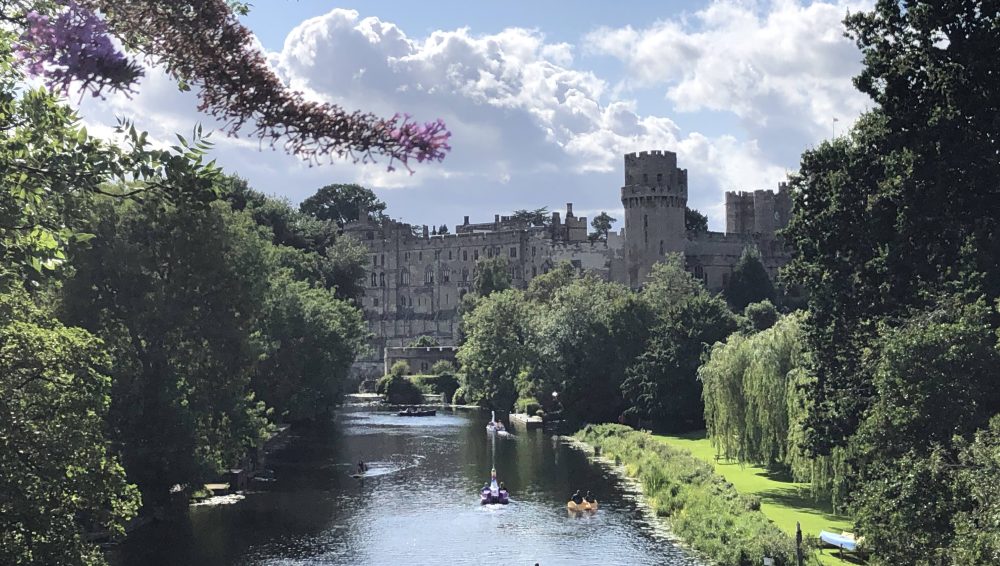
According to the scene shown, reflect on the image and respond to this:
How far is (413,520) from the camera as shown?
135 feet

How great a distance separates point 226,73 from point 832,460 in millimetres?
30250

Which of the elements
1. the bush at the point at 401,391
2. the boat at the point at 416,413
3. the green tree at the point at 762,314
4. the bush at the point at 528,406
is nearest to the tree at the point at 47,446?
the bush at the point at 528,406

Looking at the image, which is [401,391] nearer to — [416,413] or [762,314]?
[416,413]

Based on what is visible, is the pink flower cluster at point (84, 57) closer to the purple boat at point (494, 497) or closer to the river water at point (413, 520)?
the river water at point (413, 520)

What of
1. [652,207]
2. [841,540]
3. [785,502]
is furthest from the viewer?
[652,207]

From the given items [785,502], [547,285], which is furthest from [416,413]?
[785,502]

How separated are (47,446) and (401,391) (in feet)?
295

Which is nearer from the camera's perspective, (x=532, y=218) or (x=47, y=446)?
(x=47, y=446)

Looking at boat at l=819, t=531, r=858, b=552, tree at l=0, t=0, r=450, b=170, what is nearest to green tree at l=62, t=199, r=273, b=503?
boat at l=819, t=531, r=858, b=552

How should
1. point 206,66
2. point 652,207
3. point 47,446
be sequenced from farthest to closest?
point 652,207, point 47,446, point 206,66

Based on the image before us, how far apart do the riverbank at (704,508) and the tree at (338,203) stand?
106079 mm

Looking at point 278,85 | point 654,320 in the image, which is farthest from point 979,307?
point 654,320

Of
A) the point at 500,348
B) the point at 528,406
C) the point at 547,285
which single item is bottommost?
the point at 528,406

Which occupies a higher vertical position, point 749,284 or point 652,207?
point 652,207
